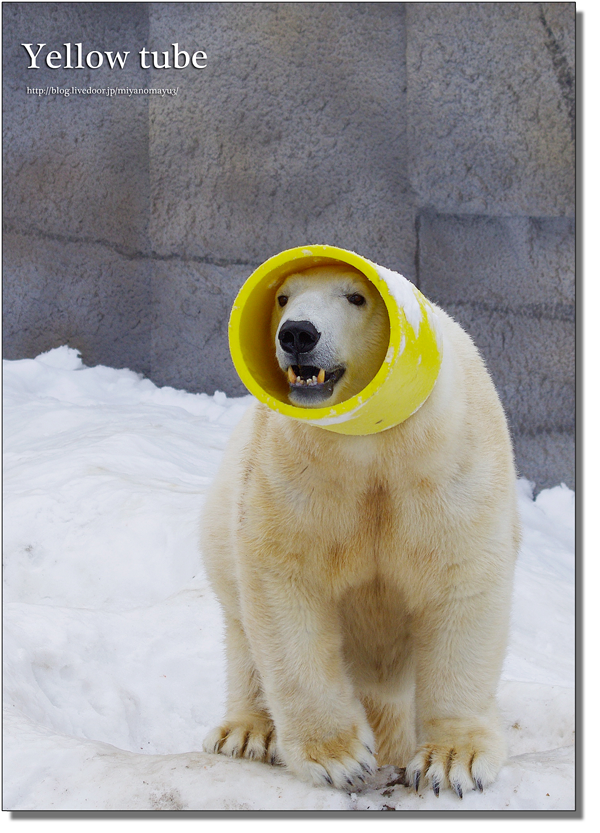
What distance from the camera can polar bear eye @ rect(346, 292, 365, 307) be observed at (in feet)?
4.45

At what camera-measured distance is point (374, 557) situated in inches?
60.2

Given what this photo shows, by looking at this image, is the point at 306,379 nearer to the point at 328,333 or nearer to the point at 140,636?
the point at 328,333

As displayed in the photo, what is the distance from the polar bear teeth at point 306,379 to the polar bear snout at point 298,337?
0.03m

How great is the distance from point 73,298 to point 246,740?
4.39 m

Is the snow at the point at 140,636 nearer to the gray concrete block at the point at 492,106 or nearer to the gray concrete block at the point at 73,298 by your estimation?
the gray concrete block at the point at 73,298

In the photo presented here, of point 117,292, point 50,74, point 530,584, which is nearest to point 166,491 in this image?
point 530,584

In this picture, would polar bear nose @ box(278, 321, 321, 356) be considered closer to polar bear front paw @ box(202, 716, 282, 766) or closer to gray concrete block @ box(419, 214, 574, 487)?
polar bear front paw @ box(202, 716, 282, 766)

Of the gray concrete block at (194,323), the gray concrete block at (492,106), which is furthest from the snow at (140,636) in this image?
the gray concrete block at (492,106)

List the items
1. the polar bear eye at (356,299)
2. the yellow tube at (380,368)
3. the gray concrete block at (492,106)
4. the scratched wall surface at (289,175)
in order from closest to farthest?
the yellow tube at (380,368) → the polar bear eye at (356,299) → the gray concrete block at (492,106) → the scratched wall surface at (289,175)

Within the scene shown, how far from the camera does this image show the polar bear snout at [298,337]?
3.94 ft

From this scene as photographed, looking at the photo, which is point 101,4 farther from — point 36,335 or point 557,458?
point 557,458

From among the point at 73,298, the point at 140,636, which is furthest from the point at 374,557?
the point at 73,298

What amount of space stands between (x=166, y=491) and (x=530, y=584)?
5.79 ft

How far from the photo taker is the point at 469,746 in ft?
5.27
